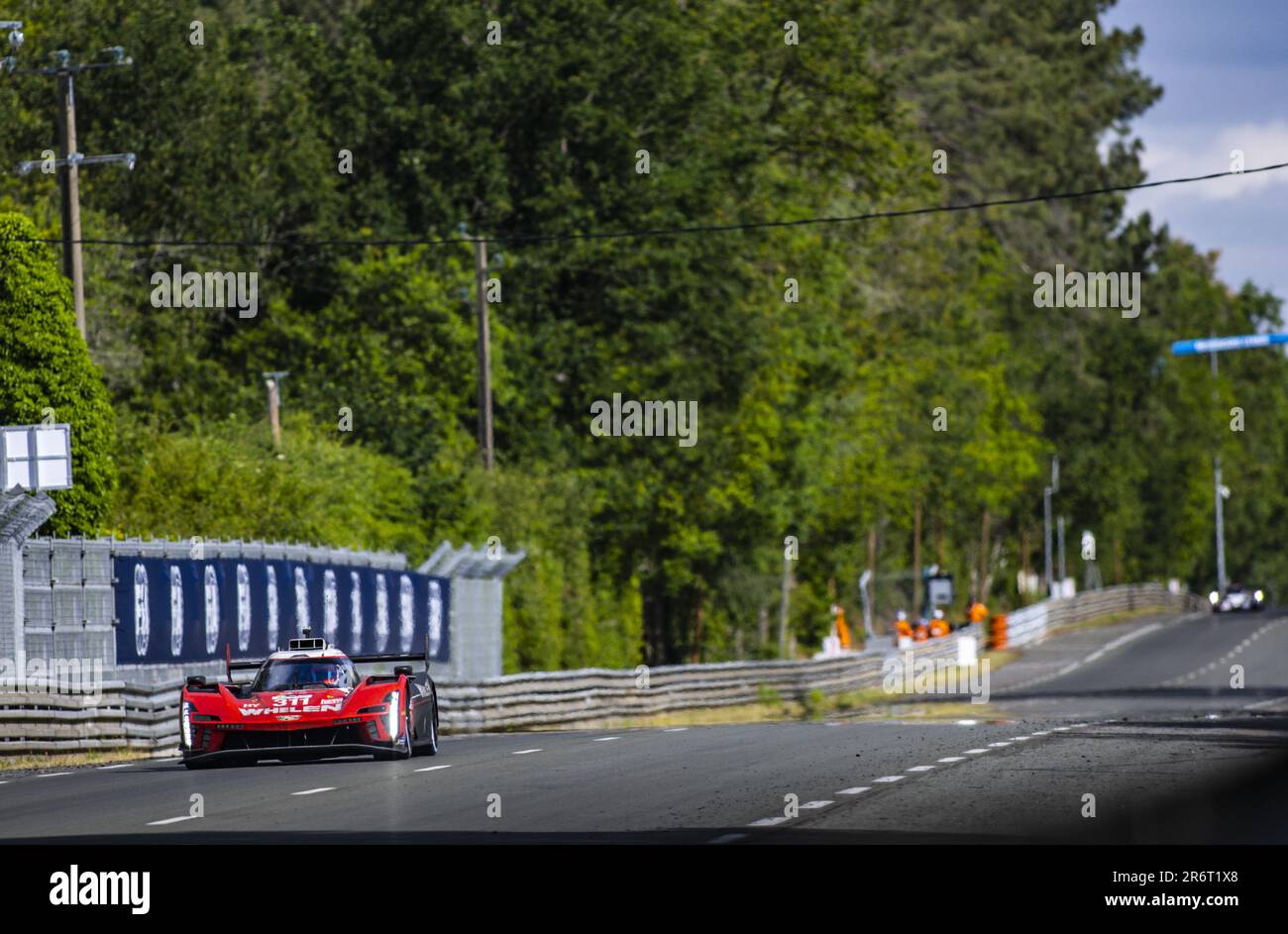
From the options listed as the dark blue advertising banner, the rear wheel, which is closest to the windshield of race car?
the rear wheel

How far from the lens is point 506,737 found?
29.2 m

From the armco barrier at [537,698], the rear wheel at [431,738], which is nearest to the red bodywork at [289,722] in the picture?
the rear wheel at [431,738]

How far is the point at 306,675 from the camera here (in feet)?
72.1

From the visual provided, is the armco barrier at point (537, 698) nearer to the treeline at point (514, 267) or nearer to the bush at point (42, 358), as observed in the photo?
the treeline at point (514, 267)

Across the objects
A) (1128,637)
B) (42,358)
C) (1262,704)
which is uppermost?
(42,358)

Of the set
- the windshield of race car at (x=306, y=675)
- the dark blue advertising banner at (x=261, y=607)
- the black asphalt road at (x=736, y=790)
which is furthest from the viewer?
the dark blue advertising banner at (x=261, y=607)

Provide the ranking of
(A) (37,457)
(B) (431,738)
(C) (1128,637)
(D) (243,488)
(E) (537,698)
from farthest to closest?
(C) (1128,637), (D) (243,488), (E) (537,698), (A) (37,457), (B) (431,738)

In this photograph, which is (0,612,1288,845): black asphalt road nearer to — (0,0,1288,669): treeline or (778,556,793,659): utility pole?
(0,0,1288,669): treeline

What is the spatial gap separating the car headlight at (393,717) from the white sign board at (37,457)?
10.0 m

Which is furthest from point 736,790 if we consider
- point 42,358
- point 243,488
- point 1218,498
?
point 1218,498

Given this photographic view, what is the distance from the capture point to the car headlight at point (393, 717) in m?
22.0

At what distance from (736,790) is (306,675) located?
5558 millimetres

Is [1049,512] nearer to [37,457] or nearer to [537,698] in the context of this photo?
[537,698]
